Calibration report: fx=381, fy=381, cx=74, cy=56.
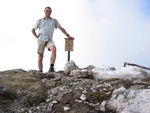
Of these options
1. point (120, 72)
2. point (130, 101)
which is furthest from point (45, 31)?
point (130, 101)

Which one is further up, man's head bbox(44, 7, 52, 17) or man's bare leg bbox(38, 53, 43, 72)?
man's head bbox(44, 7, 52, 17)

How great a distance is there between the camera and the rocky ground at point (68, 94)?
29.1 ft

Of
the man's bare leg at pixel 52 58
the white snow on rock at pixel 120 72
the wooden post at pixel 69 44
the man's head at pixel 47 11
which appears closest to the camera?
the white snow on rock at pixel 120 72

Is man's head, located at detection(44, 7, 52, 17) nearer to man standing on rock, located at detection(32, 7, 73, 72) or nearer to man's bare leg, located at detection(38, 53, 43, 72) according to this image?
man standing on rock, located at detection(32, 7, 73, 72)

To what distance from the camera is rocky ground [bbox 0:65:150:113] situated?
8.88 m

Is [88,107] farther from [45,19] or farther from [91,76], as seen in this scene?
[45,19]

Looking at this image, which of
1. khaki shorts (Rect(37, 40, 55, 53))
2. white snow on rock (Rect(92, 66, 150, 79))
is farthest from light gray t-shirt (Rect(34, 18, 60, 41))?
white snow on rock (Rect(92, 66, 150, 79))

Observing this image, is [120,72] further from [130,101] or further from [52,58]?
[130,101]

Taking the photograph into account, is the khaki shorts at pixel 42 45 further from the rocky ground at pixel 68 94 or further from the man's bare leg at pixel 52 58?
the rocky ground at pixel 68 94

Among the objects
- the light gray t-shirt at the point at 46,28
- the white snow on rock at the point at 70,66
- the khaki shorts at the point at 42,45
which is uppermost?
the light gray t-shirt at the point at 46,28

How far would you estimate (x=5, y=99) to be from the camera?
9547mm

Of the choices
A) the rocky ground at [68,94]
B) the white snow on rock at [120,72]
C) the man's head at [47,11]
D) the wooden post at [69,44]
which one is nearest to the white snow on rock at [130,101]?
the rocky ground at [68,94]

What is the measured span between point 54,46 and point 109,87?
13.4 ft

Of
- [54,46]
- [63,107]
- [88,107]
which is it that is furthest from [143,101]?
[54,46]
